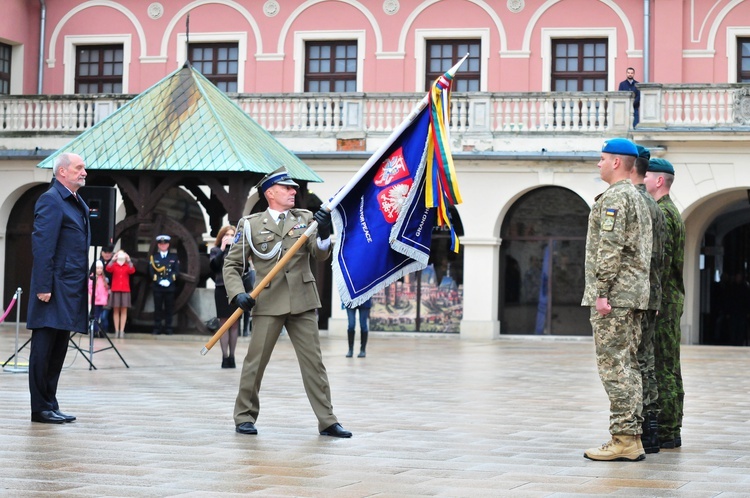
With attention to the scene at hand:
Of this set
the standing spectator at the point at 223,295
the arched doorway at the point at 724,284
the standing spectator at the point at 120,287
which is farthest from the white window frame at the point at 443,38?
the standing spectator at the point at 223,295

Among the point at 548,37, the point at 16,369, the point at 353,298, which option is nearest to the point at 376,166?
the point at 353,298

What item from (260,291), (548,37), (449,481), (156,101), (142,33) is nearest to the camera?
(449,481)

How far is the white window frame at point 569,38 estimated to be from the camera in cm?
3131

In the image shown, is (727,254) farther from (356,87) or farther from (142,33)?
(142,33)

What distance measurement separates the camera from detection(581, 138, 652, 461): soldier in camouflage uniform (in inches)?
327

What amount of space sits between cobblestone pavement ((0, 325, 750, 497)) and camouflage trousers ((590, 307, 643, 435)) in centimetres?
32

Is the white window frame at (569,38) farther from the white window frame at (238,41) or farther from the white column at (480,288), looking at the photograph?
the white window frame at (238,41)

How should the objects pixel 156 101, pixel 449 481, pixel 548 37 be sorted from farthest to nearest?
1. pixel 548 37
2. pixel 156 101
3. pixel 449 481

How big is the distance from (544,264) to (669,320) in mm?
21011

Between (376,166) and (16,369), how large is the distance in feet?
23.3

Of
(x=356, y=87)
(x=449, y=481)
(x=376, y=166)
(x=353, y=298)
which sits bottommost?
(x=449, y=481)

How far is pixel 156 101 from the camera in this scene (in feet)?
72.5

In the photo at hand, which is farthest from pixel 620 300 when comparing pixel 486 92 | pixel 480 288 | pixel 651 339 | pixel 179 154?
pixel 480 288

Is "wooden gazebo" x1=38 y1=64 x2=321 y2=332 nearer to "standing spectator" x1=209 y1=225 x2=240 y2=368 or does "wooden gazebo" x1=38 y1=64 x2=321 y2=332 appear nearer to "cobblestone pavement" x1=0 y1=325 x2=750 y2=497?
"standing spectator" x1=209 y1=225 x2=240 y2=368
